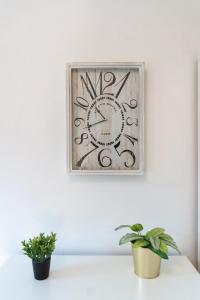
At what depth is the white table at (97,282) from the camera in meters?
0.84

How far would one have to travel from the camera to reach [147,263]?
3.04 ft

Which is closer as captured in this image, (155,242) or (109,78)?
(155,242)

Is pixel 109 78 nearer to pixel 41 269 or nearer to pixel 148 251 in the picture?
pixel 148 251

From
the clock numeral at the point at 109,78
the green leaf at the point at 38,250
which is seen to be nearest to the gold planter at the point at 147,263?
the green leaf at the point at 38,250

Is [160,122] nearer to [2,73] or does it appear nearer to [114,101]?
[114,101]

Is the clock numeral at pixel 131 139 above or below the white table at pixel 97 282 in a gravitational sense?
above

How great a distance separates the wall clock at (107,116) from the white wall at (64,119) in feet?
0.19

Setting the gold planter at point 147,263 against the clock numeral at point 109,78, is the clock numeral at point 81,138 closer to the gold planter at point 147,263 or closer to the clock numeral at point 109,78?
the clock numeral at point 109,78

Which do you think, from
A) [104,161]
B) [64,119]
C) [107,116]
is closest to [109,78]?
[107,116]

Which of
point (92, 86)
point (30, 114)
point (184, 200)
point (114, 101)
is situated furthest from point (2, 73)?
point (184, 200)

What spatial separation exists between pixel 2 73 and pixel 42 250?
87 cm

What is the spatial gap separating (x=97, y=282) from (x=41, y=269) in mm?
228

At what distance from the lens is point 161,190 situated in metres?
1.17

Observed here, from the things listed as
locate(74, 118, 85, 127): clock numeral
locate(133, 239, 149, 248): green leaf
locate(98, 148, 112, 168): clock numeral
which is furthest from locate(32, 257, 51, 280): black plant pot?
locate(74, 118, 85, 127): clock numeral
